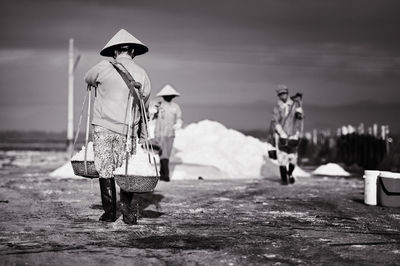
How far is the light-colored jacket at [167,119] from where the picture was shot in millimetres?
16375

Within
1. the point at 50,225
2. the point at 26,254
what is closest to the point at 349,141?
the point at 50,225

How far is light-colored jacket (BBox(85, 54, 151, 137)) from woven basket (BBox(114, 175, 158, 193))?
2.32ft

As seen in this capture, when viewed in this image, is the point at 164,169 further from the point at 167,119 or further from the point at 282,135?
the point at 282,135

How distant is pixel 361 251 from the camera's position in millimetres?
6402

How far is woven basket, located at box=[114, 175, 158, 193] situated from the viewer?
7.74 metres

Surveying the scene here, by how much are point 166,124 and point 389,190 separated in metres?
6.91

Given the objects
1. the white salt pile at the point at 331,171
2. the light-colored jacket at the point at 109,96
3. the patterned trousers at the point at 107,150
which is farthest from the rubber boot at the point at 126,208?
the white salt pile at the point at 331,171

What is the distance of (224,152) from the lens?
75.7 feet

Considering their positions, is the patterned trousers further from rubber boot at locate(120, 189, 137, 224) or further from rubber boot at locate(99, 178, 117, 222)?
rubber boot at locate(120, 189, 137, 224)

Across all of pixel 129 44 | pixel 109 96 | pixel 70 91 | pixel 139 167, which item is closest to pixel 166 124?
pixel 129 44

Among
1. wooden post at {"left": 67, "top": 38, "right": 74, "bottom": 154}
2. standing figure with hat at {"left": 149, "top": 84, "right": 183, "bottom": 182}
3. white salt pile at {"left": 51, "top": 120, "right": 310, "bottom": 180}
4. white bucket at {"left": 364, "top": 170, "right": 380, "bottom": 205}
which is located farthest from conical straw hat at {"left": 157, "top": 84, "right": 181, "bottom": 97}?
wooden post at {"left": 67, "top": 38, "right": 74, "bottom": 154}

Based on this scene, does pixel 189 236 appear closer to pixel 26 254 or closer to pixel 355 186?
pixel 26 254

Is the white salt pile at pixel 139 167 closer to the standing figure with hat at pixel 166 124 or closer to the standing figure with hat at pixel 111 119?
the standing figure with hat at pixel 111 119

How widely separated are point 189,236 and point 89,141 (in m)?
2.34
